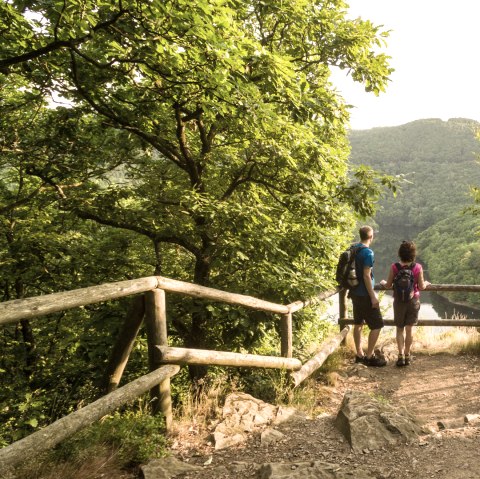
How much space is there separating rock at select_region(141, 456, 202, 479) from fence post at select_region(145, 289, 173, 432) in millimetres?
477

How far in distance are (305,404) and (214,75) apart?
12.2 ft

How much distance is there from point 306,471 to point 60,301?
1914 mm

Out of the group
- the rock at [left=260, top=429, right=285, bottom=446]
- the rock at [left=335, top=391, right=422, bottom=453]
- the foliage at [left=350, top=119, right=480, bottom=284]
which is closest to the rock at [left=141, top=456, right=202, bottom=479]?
the rock at [left=260, top=429, right=285, bottom=446]

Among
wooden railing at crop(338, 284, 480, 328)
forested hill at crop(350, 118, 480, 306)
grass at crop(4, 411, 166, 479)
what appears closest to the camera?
grass at crop(4, 411, 166, 479)

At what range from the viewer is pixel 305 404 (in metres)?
4.65

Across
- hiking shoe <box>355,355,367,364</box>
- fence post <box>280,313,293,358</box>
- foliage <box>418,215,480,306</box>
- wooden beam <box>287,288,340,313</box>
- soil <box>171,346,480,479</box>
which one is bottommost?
foliage <box>418,215,480,306</box>

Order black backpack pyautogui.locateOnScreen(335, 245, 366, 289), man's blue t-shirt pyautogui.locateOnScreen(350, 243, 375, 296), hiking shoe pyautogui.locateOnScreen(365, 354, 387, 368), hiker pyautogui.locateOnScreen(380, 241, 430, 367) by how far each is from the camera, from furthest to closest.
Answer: hiking shoe pyautogui.locateOnScreen(365, 354, 387, 368) → black backpack pyautogui.locateOnScreen(335, 245, 366, 289) → hiker pyautogui.locateOnScreen(380, 241, 430, 367) → man's blue t-shirt pyautogui.locateOnScreen(350, 243, 375, 296)

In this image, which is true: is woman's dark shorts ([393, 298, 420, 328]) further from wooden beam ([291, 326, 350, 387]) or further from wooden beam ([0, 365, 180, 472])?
wooden beam ([0, 365, 180, 472])

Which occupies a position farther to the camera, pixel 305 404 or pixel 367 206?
pixel 367 206

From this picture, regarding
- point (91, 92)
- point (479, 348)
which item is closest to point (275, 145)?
point (91, 92)

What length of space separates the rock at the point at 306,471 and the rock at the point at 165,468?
0.51 m

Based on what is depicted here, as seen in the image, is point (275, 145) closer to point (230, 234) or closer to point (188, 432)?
point (230, 234)

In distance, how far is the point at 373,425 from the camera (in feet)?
11.0

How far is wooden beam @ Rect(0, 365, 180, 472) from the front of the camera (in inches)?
76.0
